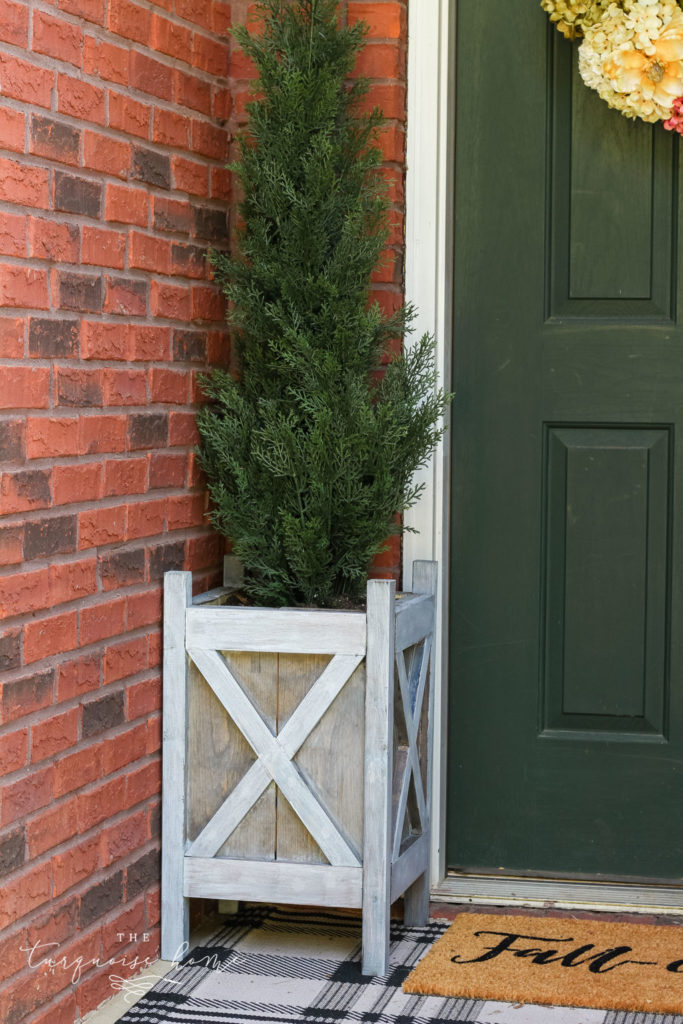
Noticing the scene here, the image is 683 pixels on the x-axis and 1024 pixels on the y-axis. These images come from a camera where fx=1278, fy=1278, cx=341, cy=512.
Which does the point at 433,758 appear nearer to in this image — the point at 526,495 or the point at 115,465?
the point at 526,495

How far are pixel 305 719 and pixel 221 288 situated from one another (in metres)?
0.97

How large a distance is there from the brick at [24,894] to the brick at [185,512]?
753mm

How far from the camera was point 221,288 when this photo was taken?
2812mm

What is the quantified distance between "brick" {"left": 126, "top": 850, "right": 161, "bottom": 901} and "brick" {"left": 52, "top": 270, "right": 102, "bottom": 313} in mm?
1070

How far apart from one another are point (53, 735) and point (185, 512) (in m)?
0.65

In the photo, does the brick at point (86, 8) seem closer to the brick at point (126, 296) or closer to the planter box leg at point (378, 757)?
the brick at point (126, 296)

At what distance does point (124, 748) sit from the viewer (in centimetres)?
243

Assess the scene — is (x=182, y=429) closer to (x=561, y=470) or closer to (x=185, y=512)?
(x=185, y=512)

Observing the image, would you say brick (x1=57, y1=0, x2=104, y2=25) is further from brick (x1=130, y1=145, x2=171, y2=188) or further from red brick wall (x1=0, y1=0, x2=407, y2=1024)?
brick (x1=130, y1=145, x2=171, y2=188)

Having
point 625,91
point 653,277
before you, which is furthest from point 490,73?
point 653,277

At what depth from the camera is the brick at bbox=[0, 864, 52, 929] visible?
2021 mm

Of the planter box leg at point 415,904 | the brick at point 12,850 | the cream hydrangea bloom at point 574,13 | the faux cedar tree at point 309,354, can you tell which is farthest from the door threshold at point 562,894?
the cream hydrangea bloom at point 574,13

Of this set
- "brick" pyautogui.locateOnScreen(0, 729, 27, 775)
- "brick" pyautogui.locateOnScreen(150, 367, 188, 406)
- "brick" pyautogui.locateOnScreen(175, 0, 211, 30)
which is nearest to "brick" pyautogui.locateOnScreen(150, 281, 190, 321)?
"brick" pyautogui.locateOnScreen(150, 367, 188, 406)

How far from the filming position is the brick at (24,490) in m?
2.01
